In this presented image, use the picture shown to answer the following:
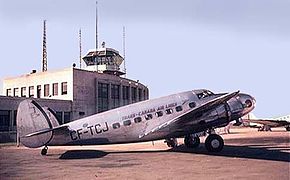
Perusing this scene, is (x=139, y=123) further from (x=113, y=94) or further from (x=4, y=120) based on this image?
(x=113, y=94)

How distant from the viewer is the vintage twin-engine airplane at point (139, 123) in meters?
21.3

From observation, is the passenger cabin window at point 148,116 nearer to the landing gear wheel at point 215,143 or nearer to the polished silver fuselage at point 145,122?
the polished silver fuselage at point 145,122

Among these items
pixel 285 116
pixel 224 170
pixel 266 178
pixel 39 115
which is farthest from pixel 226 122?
pixel 285 116

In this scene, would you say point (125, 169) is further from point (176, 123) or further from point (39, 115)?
point (39, 115)

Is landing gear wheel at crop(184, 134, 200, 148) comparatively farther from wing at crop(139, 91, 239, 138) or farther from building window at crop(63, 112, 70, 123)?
building window at crop(63, 112, 70, 123)

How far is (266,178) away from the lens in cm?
1210

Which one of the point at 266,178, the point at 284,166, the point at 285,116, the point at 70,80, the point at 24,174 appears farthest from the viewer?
the point at 285,116

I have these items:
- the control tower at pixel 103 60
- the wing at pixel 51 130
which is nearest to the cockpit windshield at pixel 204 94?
the wing at pixel 51 130

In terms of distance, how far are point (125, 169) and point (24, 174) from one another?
431 centimetres

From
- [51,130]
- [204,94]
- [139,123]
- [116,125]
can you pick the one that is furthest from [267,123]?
[51,130]

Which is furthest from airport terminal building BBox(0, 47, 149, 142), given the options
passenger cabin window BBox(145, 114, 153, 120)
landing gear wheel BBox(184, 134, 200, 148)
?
passenger cabin window BBox(145, 114, 153, 120)

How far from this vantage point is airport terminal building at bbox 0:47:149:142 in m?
47.4

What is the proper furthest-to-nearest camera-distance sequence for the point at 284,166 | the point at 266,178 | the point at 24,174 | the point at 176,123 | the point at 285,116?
the point at 285,116, the point at 176,123, the point at 284,166, the point at 24,174, the point at 266,178

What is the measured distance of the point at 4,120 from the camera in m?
46.7
